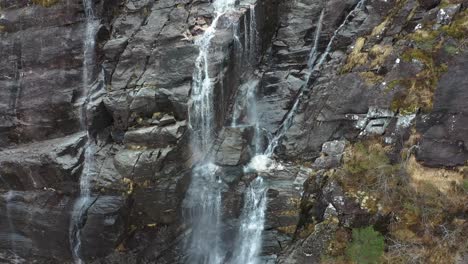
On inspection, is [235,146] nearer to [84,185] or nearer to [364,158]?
[364,158]

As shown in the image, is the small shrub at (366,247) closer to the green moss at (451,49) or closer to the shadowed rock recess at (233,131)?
the shadowed rock recess at (233,131)

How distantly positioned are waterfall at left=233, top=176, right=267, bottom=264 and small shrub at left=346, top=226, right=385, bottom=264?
259 centimetres

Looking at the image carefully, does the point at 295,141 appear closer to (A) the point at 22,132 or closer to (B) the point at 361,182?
(B) the point at 361,182

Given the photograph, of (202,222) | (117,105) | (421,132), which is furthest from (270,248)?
(117,105)

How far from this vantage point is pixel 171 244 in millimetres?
12219

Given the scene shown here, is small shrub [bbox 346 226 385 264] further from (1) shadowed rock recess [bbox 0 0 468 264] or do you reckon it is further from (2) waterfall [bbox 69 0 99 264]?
(2) waterfall [bbox 69 0 99 264]

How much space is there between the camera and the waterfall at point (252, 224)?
11.9m

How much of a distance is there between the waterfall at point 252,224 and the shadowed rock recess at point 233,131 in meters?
0.04

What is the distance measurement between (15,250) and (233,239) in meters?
6.64

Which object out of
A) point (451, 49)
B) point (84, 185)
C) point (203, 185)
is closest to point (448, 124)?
point (451, 49)

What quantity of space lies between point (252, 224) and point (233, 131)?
269 cm

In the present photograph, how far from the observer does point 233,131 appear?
42.2 feet

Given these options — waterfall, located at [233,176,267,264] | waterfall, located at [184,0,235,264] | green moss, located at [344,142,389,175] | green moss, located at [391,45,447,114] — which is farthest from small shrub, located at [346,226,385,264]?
waterfall, located at [184,0,235,264]

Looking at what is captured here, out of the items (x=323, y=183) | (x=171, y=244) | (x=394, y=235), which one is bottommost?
(x=171, y=244)
